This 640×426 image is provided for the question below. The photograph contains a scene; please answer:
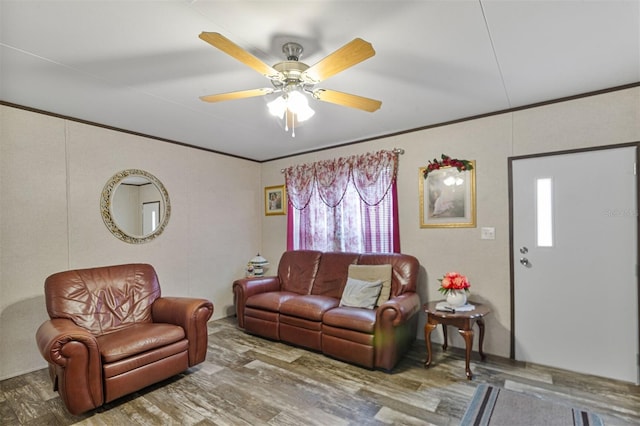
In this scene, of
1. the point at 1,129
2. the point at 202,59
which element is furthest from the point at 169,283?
the point at 202,59

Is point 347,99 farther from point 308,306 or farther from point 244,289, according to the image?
point 244,289

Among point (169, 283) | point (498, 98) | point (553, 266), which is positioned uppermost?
point (498, 98)

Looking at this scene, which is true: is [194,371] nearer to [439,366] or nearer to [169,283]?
[169,283]

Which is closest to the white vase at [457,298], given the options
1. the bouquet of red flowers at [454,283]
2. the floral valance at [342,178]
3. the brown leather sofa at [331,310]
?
the bouquet of red flowers at [454,283]

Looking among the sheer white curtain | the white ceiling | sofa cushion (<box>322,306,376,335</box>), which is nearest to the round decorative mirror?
the white ceiling

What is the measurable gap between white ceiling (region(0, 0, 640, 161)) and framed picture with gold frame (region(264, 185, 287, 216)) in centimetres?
190

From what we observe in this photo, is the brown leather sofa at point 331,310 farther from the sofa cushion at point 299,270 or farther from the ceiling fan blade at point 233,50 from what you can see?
the ceiling fan blade at point 233,50

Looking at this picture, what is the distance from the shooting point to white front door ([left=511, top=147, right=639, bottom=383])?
2494 mm

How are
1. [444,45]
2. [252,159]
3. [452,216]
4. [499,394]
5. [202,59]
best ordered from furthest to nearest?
1. [252,159]
2. [452,216]
3. [499,394]
4. [202,59]
5. [444,45]

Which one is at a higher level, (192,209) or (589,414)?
(192,209)

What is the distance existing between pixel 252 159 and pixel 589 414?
4.77m

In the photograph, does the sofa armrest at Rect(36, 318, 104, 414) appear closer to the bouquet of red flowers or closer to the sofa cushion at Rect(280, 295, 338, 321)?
the sofa cushion at Rect(280, 295, 338, 321)

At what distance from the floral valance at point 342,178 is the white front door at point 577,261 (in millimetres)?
1363

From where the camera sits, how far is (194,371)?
2830mm
